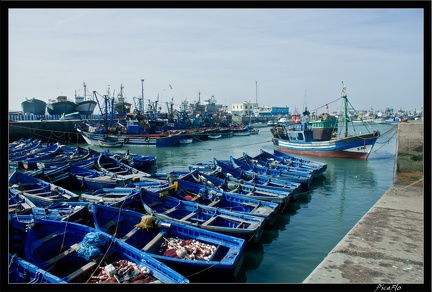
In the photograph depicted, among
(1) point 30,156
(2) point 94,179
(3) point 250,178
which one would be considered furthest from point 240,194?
(1) point 30,156

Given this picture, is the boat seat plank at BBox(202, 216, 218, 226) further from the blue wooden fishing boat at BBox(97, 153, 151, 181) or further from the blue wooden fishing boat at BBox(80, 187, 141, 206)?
the blue wooden fishing boat at BBox(97, 153, 151, 181)

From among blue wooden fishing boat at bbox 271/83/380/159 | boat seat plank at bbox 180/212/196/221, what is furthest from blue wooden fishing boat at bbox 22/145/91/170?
blue wooden fishing boat at bbox 271/83/380/159

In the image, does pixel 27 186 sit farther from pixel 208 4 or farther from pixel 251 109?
pixel 251 109

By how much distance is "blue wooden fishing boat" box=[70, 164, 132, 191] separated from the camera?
16688mm

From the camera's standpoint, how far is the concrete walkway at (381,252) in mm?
5828

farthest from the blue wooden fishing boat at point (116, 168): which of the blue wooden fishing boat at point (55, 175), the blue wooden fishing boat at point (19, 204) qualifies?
the blue wooden fishing boat at point (19, 204)

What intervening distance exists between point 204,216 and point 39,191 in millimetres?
8420

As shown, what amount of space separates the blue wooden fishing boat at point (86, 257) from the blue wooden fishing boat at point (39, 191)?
15.1 feet

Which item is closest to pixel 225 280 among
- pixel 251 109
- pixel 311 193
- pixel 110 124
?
pixel 311 193

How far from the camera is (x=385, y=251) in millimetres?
6848

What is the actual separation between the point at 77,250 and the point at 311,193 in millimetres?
13342

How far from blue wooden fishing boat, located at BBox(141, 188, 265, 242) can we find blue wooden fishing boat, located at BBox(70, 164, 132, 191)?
5.37m

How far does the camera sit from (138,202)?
1164 centimetres

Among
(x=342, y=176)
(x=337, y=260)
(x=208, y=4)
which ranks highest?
(x=208, y=4)
